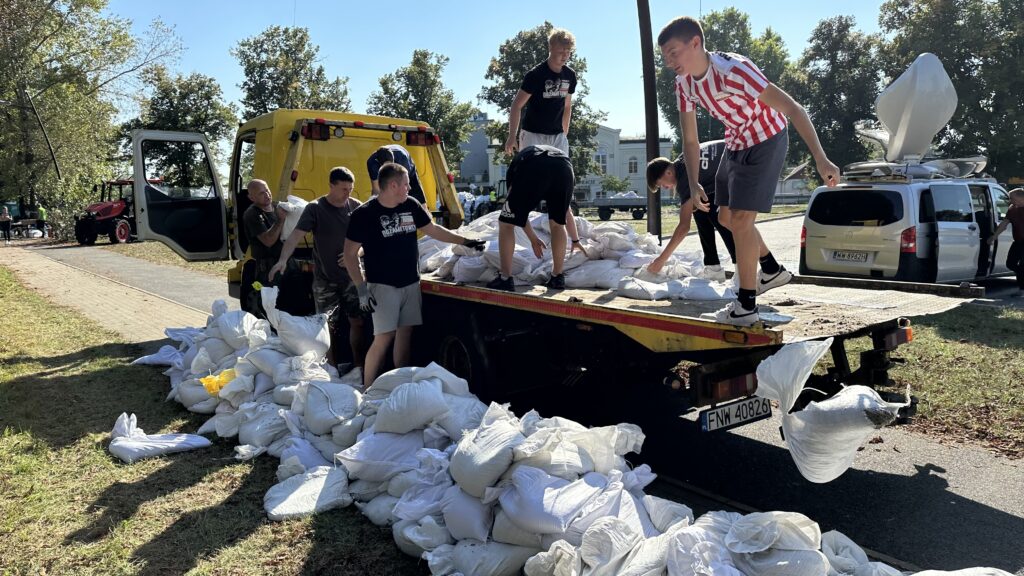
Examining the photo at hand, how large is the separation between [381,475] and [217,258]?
213 inches

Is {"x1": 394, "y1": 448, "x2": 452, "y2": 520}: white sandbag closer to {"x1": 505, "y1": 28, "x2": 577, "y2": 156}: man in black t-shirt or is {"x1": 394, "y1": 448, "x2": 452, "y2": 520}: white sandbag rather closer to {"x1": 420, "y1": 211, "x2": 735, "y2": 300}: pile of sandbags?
{"x1": 420, "y1": 211, "x2": 735, "y2": 300}: pile of sandbags

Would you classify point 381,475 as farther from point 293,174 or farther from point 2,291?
point 2,291

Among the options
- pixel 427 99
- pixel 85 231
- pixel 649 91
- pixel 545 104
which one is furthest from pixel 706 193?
pixel 427 99

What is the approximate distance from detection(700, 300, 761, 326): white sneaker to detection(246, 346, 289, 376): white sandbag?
318 cm

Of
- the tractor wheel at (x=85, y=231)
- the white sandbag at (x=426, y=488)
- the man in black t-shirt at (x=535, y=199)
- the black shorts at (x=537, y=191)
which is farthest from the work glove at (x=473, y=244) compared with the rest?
the tractor wheel at (x=85, y=231)

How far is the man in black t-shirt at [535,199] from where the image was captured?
5.02m

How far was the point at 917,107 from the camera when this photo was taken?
11.9 meters

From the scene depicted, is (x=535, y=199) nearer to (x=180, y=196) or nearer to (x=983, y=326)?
(x=180, y=196)

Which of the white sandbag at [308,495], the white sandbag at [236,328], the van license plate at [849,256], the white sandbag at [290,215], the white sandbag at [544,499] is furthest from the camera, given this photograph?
the van license plate at [849,256]

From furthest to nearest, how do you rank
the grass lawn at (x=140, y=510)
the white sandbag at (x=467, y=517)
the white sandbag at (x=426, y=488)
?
1. the white sandbag at (x=426, y=488)
2. the grass lawn at (x=140, y=510)
3. the white sandbag at (x=467, y=517)

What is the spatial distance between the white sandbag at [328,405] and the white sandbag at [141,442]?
855 millimetres

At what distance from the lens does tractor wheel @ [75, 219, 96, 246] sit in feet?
93.7

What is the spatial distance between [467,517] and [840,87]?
2008 inches

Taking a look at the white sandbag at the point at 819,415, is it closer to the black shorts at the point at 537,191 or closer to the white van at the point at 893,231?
the black shorts at the point at 537,191
